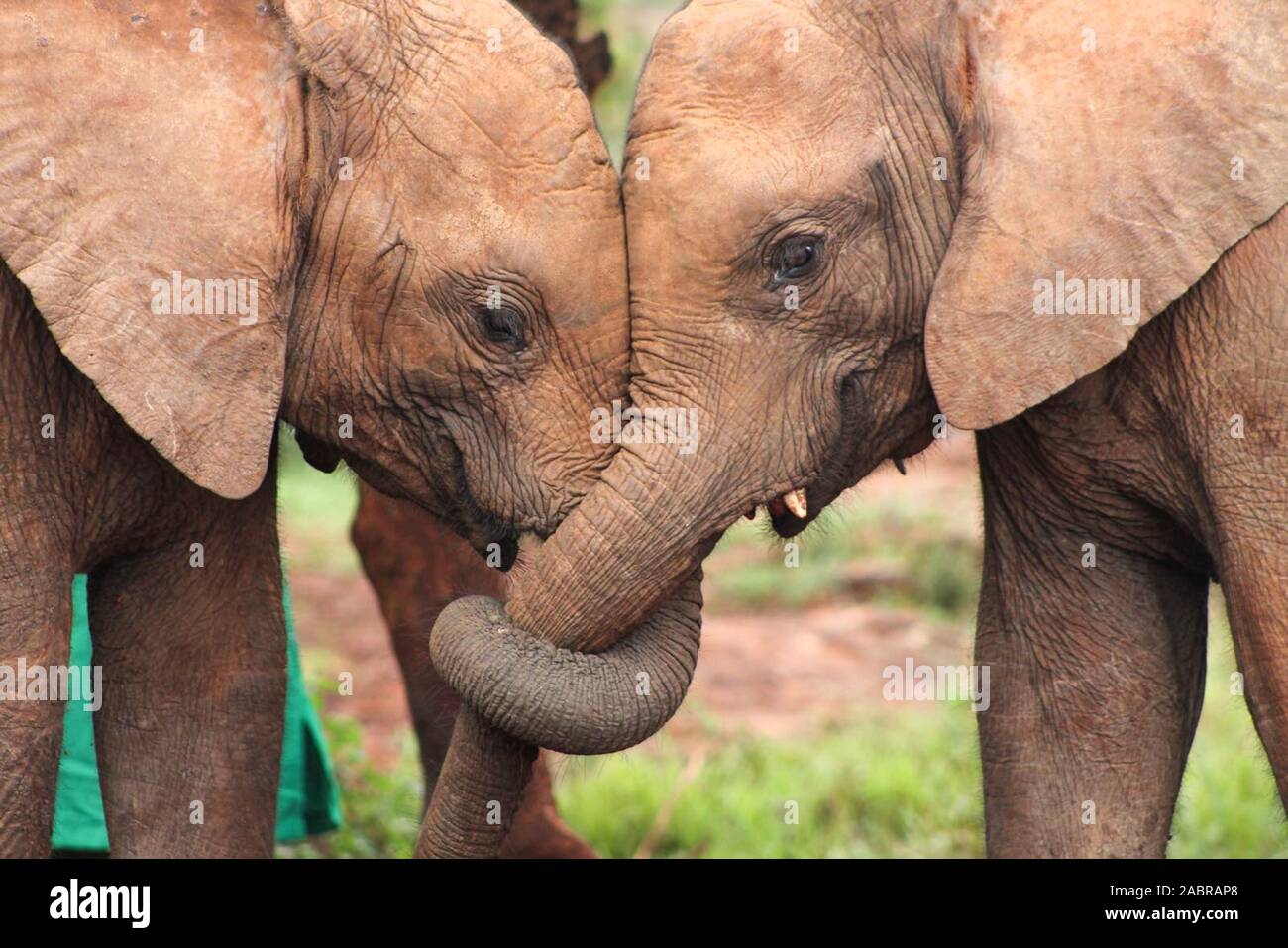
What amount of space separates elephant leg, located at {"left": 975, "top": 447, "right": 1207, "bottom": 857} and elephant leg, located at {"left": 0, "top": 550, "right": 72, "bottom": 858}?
2.36 m

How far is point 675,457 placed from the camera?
4840mm

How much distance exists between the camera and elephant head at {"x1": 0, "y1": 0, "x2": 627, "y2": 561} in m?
4.69

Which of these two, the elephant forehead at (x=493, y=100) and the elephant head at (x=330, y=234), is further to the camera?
the elephant forehead at (x=493, y=100)

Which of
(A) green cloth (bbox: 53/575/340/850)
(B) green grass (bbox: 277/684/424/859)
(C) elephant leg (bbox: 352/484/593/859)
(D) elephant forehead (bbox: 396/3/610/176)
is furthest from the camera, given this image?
(B) green grass (bbox: 277/684/424/859)

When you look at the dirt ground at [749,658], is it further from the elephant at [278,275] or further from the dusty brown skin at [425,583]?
the elephant at [278,275]

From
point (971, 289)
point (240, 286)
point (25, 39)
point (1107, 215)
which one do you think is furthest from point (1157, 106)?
point (25, 39)

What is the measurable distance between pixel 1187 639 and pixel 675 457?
1.57 meters

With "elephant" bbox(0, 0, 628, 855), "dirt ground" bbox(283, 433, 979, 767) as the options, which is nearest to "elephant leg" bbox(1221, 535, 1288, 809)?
"elephant" bbox(0, 0, 628, 855)

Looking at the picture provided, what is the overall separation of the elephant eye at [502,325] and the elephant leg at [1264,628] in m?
1.70

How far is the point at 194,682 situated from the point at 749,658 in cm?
544

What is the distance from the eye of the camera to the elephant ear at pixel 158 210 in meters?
4.66

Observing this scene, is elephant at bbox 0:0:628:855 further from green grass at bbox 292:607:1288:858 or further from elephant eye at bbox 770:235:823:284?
green grass at bbox 292:607:1288:858

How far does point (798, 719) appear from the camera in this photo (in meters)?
9.78

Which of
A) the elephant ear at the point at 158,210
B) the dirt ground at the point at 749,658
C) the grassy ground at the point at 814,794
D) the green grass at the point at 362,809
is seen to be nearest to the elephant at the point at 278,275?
the elephant ear at the point at 158,210
